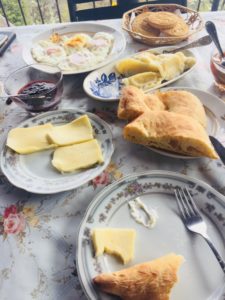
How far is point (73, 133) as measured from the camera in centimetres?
73

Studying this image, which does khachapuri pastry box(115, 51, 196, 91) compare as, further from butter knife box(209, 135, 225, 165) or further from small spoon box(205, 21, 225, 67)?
butter knife box(209, 135, 225, 165)

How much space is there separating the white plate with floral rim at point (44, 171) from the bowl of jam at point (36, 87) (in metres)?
0.16

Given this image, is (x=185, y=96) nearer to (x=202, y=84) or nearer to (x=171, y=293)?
(x=202, y=84)

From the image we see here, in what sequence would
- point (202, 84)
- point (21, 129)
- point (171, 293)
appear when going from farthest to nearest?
point (202, 84) → point (21, 129) → point (171, 293)

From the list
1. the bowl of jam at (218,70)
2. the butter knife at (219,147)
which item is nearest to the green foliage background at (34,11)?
the bowl of jam at (218,70)

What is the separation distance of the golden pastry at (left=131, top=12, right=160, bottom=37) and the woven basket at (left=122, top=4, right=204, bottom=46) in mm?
22

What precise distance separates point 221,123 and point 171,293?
449 mm

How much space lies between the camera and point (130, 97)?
75cm

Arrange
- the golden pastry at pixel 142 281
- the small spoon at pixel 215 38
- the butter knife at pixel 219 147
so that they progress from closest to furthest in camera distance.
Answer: the golden pastry at pixel 142 281 < the butter knife at pixel 219 147 < the small spoon at pixel 215 38

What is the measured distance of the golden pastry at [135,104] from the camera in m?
0.73

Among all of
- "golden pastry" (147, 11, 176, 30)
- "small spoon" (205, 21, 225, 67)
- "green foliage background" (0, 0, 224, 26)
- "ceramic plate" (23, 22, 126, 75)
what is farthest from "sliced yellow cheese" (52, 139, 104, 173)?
"green foliage background" (0, 0, 224, 26)

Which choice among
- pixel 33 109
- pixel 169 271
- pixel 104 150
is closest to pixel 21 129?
pixel 33 109

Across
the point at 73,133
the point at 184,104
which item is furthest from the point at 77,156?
the point at 184,104

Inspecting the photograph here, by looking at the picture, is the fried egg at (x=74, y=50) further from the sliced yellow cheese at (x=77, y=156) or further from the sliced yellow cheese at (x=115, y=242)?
the sliced yellow cheese at (x=115, y=242)
